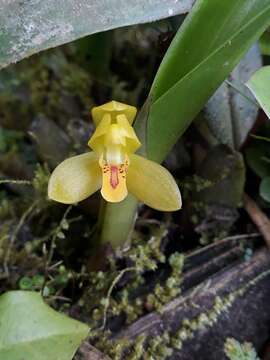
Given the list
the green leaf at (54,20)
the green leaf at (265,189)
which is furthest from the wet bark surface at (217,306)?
the green leaf at (54,20)

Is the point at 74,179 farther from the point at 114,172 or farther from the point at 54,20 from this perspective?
the point at 54,20

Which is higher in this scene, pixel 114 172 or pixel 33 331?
pixel 114 172

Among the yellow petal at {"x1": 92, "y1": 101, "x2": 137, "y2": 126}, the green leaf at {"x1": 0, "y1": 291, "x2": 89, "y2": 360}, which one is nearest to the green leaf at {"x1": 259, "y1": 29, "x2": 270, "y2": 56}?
the yellow petal at {"x1": 92, "y1": 101, "x2": 137, "y2": 126}

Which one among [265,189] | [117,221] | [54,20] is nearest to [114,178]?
[117,221]

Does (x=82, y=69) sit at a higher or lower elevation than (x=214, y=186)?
higher

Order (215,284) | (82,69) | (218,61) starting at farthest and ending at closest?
(82,69), (215,284), (218,61)

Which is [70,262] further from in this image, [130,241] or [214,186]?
[214,186]

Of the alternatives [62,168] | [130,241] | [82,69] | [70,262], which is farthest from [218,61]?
[82,69]

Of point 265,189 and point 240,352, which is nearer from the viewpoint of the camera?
point 240,352
